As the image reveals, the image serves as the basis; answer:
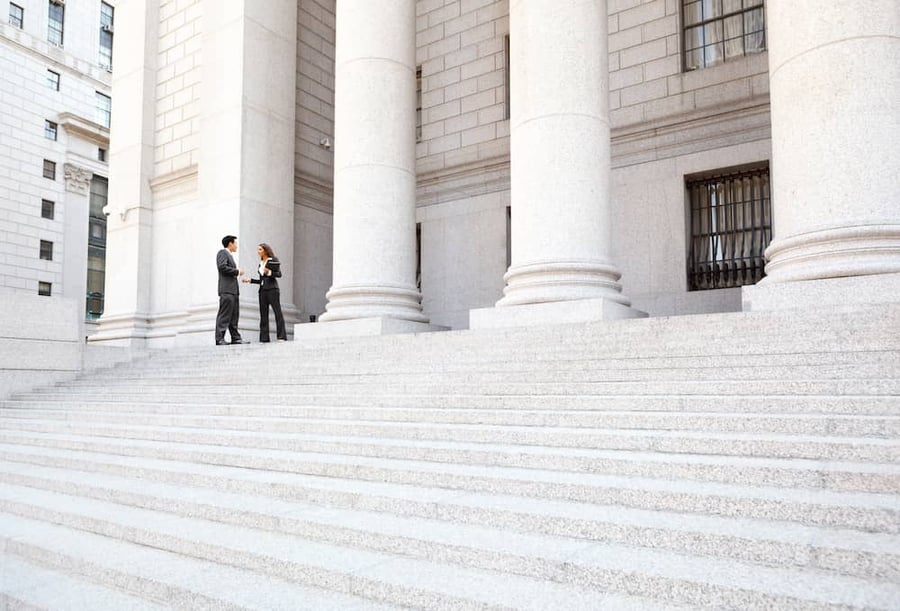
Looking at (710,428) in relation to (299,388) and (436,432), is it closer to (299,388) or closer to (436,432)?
(436,432)

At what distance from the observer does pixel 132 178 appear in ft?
64.9

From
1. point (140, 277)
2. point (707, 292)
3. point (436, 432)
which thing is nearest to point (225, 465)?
point (436, 432)

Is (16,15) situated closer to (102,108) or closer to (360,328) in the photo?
(102,108)

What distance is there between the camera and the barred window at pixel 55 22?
4194cm

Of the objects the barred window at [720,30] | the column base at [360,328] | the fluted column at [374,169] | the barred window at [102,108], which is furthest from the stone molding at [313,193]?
the barred window at [102,108]

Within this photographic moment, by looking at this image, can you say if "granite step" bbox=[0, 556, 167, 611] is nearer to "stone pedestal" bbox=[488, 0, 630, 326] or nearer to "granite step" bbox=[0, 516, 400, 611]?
"granite step" bbox=[0, 516, 400, 611]

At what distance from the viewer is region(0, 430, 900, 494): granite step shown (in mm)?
4141

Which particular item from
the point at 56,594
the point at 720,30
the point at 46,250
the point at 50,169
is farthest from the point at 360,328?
the point at 50,169

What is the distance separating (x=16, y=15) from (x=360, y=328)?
38603 mm

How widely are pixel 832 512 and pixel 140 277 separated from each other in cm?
1862

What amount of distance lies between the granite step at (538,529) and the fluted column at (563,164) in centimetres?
631

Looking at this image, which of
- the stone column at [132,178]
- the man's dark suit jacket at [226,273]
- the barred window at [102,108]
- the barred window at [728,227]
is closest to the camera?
the man's dark suit jacket at [226,273]

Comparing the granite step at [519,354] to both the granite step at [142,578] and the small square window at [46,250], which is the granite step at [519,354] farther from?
the small square window at [46,250]

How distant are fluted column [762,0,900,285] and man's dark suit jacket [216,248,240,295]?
9.57 meters
